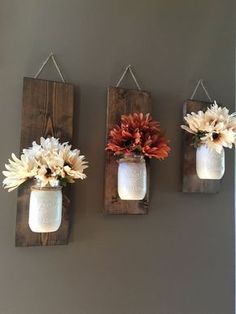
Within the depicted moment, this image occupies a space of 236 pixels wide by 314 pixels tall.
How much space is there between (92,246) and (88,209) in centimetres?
15

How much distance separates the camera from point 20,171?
93 cm

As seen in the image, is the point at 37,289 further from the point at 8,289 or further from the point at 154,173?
the point at 154,173

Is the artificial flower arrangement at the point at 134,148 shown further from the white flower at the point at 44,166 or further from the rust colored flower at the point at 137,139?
the white flower at the point at 44,166

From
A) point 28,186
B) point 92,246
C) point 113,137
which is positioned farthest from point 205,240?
point 28,186

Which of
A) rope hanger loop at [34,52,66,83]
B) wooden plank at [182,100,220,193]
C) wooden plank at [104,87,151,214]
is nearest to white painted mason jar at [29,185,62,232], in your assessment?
wooden plank at [104,87,151,214]

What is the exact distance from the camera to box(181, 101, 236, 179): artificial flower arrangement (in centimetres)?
114

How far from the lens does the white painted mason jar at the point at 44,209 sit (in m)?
0.95

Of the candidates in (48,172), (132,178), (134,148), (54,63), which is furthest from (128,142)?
(54,63)

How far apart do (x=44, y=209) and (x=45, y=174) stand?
0.12 metres

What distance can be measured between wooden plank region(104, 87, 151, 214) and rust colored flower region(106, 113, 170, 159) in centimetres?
9

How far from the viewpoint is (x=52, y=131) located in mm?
1074

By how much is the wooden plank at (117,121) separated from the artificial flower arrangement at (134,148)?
7 cm

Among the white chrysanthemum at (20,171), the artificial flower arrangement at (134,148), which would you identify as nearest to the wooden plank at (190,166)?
Answer: the artificial flower arrangement at (134,148)

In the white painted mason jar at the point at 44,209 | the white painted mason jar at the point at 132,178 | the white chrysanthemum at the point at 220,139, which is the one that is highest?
the white chrysanthemum at the point at 220,139
